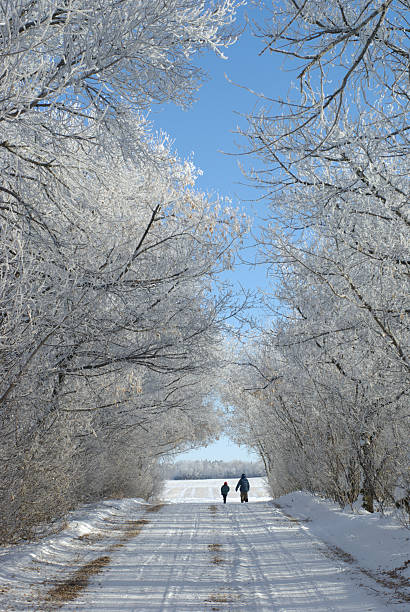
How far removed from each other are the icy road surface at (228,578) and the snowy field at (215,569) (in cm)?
1

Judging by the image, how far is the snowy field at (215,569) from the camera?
21.4 ft

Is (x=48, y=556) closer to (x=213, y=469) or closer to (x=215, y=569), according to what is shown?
(x=215, y=569)

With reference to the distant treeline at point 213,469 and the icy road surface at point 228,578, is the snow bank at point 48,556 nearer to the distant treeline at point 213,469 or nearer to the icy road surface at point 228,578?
the icy road surface at point 228,578

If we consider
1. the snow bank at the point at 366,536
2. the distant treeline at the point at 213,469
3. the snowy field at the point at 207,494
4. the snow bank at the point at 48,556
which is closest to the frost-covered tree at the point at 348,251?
the snow bank at the point at 366,536

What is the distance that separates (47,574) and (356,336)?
5782 mm

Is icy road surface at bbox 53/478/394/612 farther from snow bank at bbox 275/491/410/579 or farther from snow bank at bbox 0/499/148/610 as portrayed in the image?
snow bank at bbox 0/499/148/610

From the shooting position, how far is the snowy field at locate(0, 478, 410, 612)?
654 centimetres

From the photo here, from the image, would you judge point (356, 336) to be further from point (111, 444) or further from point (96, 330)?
point (111, 444)

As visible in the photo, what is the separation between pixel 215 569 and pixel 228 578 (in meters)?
0.69

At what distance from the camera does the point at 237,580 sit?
7.71m

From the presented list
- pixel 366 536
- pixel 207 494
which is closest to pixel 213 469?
pixel 207 494

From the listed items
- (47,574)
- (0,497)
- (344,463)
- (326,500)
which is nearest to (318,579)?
(47,574)

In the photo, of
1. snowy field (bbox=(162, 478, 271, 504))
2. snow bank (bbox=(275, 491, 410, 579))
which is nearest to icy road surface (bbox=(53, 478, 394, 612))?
snow bank (bbox=(275, 491, 410, 579))

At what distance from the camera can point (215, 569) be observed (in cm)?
848
